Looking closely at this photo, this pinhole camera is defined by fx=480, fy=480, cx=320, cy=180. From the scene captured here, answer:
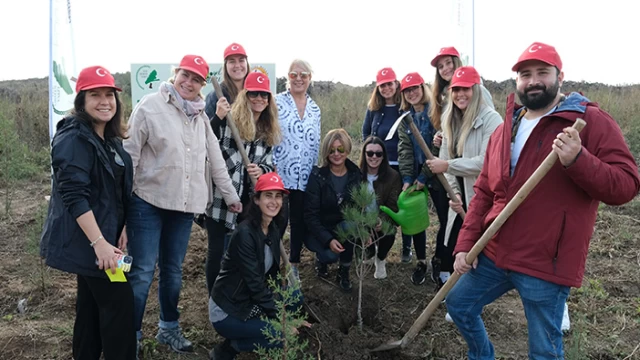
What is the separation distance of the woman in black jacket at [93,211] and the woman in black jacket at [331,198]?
5.83 feet

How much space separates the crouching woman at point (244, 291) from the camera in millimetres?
3010

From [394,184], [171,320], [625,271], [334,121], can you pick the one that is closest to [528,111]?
[394,184]

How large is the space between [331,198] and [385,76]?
4.20 ft

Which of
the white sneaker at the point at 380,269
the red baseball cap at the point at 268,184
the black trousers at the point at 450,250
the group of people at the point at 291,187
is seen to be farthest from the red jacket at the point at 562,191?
the white sneaker at the point at 380,269

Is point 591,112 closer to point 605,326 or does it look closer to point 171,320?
point 605,326

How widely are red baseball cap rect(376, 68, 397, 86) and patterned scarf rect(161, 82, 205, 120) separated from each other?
6.42 feet

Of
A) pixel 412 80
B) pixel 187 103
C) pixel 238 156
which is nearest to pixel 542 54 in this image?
pixel 412 80

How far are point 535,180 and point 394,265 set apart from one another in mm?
2890

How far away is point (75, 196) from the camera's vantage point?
232cm

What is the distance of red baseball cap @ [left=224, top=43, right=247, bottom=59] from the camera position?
3.80m

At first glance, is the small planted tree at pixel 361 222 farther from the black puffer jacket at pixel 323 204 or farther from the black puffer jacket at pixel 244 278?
the black puffer jacket at pixel 244 278

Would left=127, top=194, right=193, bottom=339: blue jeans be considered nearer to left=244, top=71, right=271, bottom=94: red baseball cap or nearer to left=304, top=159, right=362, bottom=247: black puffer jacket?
left=244, top=71, right=271, bottom=94: red baseball cap

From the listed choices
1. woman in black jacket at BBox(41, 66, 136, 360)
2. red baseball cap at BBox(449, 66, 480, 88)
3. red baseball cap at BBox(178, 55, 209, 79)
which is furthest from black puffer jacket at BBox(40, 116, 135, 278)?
red baseball cap at BBox(449, 66, 480, 88)

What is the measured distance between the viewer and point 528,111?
8.04 ft
